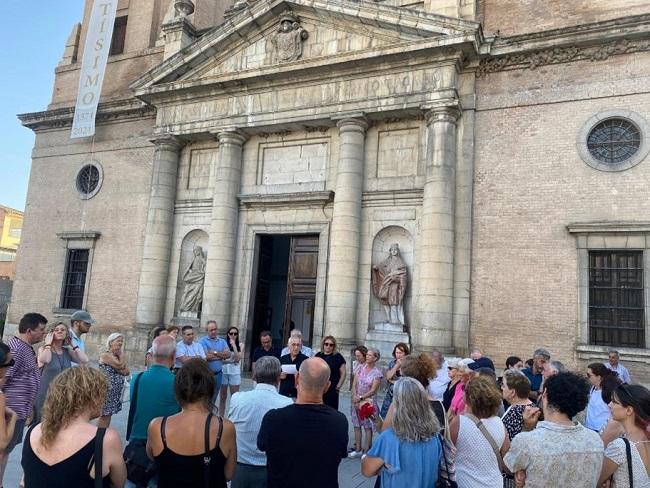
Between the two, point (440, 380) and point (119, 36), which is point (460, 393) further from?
point (119, 36)

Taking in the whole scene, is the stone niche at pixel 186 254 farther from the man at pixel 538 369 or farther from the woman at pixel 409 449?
the woman at pixel 409 449

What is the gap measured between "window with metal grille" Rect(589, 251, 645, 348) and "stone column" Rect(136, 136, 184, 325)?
12.9 m

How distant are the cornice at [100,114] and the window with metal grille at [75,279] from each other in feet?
17.9

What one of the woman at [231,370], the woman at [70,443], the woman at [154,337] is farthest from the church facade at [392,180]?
the woman at [70,443]

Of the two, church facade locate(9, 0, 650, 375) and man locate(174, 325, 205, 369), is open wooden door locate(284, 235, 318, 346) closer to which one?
church facade locate(9, 0, 650, 375)

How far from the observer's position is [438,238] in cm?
1304

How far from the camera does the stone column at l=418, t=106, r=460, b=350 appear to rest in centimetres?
1276

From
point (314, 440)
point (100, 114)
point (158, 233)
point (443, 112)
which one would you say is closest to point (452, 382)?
point (314, 440)

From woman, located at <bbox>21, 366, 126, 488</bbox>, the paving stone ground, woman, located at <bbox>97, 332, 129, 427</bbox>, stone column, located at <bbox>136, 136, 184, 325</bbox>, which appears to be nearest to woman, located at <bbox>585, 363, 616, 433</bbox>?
the paving stone ground

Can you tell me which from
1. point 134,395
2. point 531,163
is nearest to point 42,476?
point 134,395

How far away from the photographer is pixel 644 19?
12.2 metres

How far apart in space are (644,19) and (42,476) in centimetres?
1487

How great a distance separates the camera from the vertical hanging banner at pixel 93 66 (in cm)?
1962

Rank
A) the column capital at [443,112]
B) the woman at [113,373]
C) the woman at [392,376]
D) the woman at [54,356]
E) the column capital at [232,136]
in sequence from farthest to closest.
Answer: the column capital at [232,136] < the column capital at [443,112] < the woman at [392,376] < the woman at [113,373] < the woman at [54,356]
